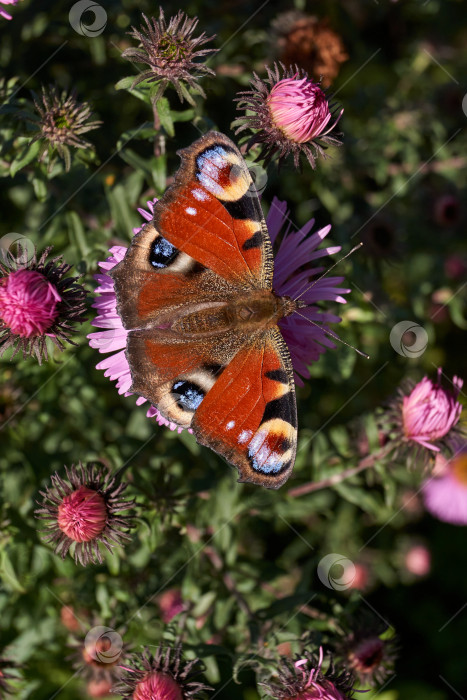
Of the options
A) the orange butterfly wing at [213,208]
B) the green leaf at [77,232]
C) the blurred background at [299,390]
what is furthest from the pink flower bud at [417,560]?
the green leaf at [77,232]

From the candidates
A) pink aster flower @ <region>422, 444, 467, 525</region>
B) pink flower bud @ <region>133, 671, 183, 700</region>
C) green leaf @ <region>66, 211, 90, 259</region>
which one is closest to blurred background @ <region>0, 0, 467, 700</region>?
green leaf @ <region>66, 211, 90, 259</region>

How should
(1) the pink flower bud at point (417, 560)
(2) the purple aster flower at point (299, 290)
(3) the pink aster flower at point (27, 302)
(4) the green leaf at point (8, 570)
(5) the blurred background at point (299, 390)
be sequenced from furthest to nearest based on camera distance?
(1) the pink flower bud at point (417, 560)
(5) the blurred background at point (299, 390)
(4) the green leaf at point (8, 570)
(2) the purple aster flower at point (299, 290)
(3) the pink aster flower at point (27, 302)

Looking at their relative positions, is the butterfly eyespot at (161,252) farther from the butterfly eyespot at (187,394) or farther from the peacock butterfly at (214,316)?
the butterfly eyespot at (187,394)

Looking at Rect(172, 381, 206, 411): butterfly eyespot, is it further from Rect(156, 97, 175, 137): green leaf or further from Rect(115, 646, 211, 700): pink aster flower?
Rect(156, 97, 175, 137): green leaf

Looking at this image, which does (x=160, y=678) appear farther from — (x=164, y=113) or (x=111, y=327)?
(x=164, y=113)

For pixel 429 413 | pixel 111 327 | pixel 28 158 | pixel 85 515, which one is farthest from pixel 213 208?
pixel 429 413
